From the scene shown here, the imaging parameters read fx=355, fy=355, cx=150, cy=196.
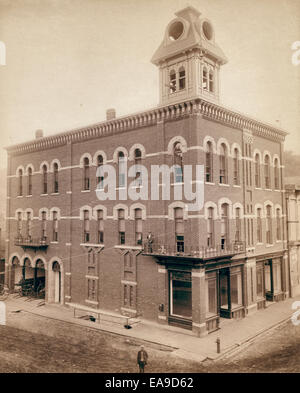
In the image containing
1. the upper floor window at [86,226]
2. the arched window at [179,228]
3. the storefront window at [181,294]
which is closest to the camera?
the storefront window at [181,294]

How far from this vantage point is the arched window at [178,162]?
734 inches

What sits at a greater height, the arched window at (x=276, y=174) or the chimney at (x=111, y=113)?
the chimney at (x=111, y=113)

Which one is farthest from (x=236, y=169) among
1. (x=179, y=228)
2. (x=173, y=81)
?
(x=173, y=81)

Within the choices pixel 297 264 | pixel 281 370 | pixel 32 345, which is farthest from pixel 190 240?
pixel 297 264

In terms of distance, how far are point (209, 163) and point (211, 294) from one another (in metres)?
6.83

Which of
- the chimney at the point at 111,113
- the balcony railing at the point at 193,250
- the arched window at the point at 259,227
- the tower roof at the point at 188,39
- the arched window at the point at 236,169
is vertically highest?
the tower roof at the point at 188,39

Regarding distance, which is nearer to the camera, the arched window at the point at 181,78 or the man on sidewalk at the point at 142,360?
the man on sidewalk at the point at 142,360

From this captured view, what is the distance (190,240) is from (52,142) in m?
12.6

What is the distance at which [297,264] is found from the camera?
24.8m

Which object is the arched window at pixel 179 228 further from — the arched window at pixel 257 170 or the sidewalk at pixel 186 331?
the arched window at pixel 257 170

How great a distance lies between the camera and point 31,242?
25.1m

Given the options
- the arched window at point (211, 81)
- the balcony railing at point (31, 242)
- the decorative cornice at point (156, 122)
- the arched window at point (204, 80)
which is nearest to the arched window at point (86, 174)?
the decorative cornice at point (156, 122)

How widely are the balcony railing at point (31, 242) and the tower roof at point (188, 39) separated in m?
14.0

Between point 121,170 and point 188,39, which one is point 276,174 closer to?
point 121,170
